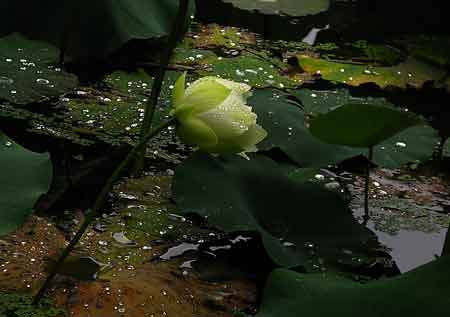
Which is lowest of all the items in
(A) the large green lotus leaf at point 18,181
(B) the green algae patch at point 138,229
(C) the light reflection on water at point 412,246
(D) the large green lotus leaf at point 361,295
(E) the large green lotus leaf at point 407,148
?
(C) the light reflection on water at point 412,246

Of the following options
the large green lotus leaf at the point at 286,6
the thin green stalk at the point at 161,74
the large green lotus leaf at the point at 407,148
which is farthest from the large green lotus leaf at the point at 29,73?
the large green lotus leaf at the point at 286,6

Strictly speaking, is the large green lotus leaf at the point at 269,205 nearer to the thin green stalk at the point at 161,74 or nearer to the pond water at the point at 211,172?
the pond water at the point at 211,172

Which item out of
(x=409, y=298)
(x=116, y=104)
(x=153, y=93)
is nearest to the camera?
(x=409, y=298)

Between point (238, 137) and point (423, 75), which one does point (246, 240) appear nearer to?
point (238, 137)

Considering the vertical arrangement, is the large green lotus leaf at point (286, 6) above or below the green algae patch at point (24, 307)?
below

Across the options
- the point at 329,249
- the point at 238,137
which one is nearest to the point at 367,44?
the point at 329,249

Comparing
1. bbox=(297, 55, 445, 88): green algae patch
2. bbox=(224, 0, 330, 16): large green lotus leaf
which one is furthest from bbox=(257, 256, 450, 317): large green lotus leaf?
bbox=(224, 0, 330, 16): large green lotus leaf
